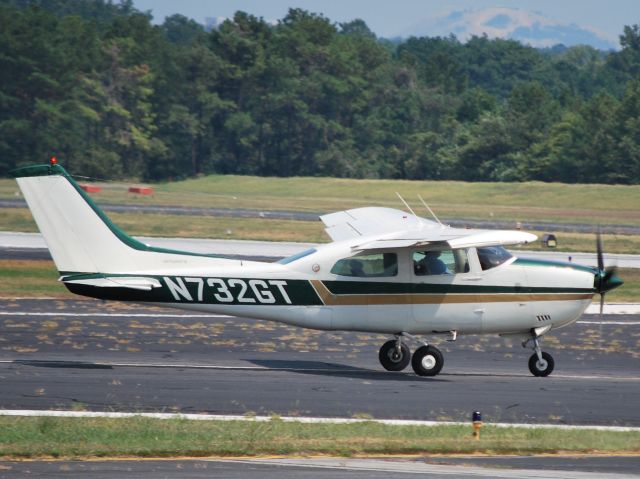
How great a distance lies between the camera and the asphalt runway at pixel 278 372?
16844 mm

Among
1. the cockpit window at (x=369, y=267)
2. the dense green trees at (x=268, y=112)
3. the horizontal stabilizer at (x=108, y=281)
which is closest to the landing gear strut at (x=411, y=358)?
the cockpit window at (x=369, y=267)

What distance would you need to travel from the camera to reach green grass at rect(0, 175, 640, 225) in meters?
78.6

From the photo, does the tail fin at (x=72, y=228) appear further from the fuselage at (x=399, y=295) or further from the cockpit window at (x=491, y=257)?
the cockpit window at (x=491, y=257)

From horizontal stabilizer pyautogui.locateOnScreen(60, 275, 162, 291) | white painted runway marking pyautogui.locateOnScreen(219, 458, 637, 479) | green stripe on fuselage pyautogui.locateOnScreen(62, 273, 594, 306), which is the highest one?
horizontal stabilizer pyautogui.locateOnScreen(60, 275, 162, 291)

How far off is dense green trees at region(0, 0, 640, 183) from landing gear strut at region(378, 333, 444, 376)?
8335cm

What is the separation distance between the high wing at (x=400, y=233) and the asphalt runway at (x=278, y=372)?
242 centimetres

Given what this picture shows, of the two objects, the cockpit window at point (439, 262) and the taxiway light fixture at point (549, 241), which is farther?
the taxiway light fixture at point (549, 241)

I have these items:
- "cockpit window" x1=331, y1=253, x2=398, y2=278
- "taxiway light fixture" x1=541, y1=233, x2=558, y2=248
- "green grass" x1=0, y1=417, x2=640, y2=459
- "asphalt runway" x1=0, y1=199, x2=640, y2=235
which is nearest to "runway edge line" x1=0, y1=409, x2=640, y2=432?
"green grass" x1=0, y1=417, x2=640, y2=459

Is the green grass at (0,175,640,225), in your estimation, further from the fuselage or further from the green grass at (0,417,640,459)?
the green grass at (0,417,640,459)

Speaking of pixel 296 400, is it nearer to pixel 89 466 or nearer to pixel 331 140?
pixel 89 466

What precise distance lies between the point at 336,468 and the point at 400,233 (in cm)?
779

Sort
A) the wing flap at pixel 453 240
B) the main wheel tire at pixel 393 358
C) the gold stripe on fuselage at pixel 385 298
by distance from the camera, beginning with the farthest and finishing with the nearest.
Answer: the main wheel tire at pixel 393 358 < the gold stripe on fuselage at pixel 385 298 < the wing flap at pixel 453 240

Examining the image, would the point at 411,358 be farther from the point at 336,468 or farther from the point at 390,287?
the point at 336,468

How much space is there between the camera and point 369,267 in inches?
784
